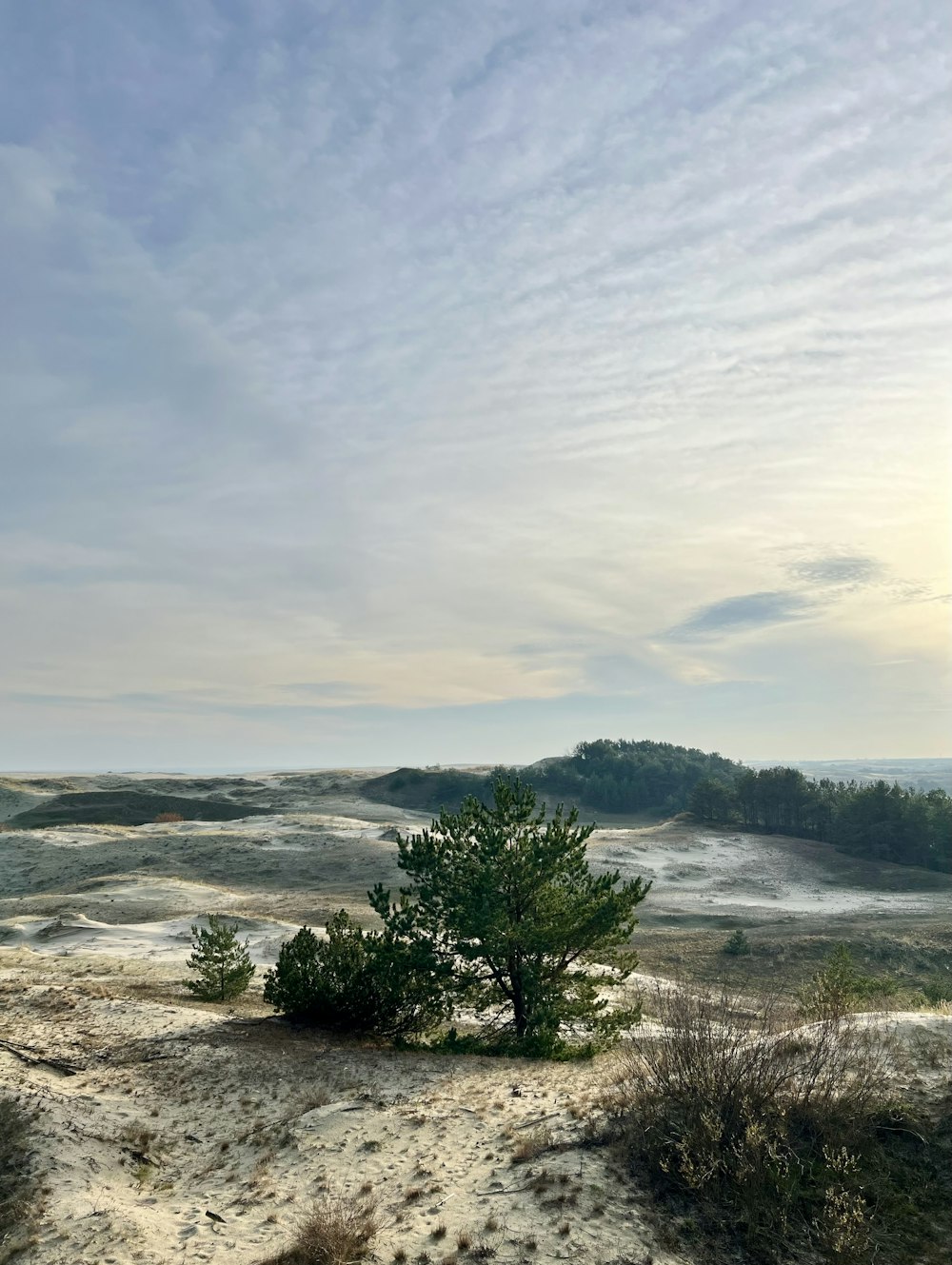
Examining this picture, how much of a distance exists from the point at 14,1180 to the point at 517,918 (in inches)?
424

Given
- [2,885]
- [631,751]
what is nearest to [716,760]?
[631,751]

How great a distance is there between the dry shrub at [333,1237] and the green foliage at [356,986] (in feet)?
27.7

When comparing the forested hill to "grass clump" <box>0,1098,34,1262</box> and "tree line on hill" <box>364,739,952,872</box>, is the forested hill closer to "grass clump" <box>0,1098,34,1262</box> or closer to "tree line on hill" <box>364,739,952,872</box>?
"tree line on hill" <box>364,739,952,872</box>

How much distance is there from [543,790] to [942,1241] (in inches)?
4700

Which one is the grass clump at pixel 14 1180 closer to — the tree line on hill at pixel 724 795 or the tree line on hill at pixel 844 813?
the tree line on hill at pixel 724 795

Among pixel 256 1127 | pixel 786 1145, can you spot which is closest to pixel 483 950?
pixel 256 1127

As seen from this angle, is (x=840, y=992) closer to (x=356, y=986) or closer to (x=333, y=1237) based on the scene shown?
(x=356, y=986)

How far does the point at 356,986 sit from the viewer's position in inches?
713

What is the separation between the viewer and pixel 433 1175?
34.6 feet

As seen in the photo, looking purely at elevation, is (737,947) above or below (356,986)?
below

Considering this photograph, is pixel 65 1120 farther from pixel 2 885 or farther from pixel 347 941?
pixel 2 885

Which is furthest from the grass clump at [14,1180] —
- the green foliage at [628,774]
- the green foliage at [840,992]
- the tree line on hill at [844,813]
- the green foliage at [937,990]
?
the green foliage at [628,774]

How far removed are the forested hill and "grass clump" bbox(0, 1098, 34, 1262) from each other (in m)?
101

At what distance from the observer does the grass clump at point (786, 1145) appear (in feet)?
29.8
